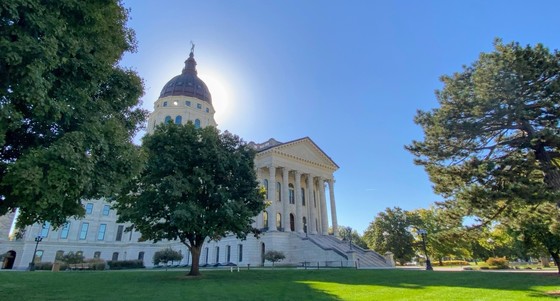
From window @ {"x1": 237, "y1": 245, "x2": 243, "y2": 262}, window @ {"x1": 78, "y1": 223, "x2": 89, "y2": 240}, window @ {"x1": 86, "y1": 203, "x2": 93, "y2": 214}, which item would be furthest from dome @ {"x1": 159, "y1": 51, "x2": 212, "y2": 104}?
window @ {"x1": 237, "y1": 245, "x2": 243, "y2": 262}

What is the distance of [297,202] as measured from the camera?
148 ft

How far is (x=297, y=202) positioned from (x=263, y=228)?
6.52m

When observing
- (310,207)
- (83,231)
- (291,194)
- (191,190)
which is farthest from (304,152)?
(83,231)

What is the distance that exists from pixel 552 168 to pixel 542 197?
2682 millimetres

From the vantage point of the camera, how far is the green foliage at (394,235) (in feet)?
162

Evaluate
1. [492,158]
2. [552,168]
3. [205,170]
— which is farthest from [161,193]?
[552,168]

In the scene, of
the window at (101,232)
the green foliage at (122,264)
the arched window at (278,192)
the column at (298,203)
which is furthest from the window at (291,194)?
the window at (101,232)

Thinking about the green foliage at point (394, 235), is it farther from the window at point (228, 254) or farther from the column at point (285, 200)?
the window at point (228, 254)

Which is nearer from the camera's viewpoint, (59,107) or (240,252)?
(59,107)

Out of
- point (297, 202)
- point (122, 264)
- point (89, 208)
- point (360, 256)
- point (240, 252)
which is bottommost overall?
point (122, 264)

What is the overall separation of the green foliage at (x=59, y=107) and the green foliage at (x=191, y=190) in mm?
9768

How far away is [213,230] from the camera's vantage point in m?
19.5

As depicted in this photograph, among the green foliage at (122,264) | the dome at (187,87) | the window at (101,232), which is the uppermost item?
the dome at (187,87)

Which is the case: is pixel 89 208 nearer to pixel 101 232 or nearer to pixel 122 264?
pixel 101 232
